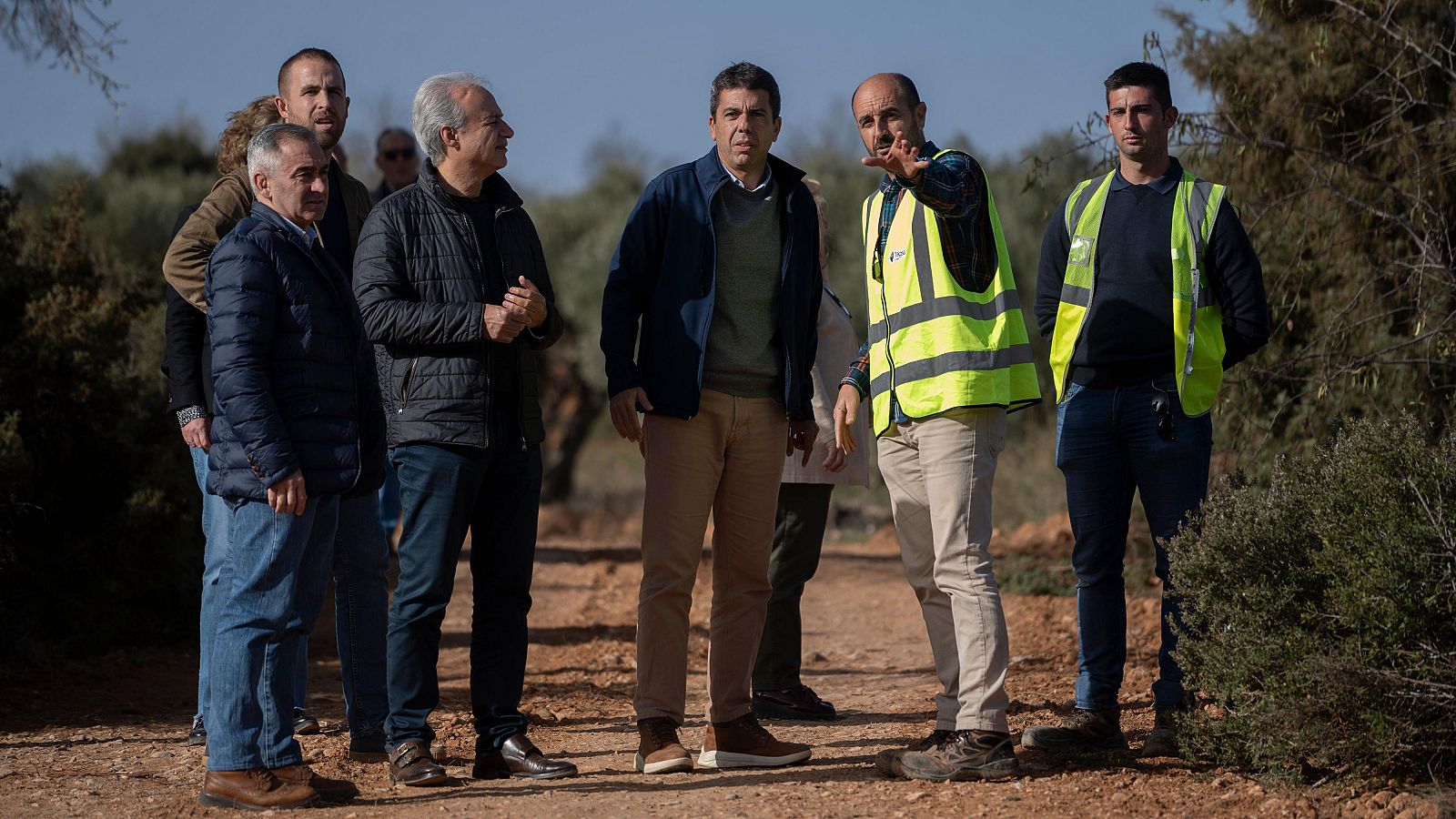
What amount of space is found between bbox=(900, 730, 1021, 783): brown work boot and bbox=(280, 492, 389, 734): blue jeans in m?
2.00

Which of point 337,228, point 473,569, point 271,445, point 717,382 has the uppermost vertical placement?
point 337,228

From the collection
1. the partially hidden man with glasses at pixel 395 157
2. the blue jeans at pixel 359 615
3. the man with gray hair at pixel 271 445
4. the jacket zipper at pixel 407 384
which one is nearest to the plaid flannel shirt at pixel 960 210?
the jacket zipper at pixel 407 384

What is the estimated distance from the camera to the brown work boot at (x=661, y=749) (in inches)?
190

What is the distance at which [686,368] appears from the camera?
4762 millimetres

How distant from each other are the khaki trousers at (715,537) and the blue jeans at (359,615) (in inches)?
39.8

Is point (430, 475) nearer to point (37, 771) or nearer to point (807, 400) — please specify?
point (807, 400)

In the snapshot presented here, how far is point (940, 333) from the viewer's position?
4637 millimetres

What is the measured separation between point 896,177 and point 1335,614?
1.98m

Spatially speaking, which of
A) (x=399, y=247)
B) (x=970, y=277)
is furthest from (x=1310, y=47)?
(x=399, y=247)

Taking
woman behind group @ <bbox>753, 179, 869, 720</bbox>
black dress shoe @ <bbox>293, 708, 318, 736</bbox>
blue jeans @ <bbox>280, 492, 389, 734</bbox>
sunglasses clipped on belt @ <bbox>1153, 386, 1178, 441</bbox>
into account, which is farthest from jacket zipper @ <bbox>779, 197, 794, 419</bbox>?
black dress shoe @ <bbox>293, 708, 318, 736</bbox>

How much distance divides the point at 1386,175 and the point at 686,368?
5523 mm

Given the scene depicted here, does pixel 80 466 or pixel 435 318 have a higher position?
pixel 435 318

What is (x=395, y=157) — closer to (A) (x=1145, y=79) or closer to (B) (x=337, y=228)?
(B) (x=337, y=228)

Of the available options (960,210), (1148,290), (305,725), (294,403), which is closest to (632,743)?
(305,725)
